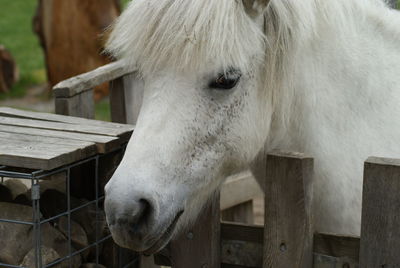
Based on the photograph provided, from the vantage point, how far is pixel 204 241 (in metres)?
2.38

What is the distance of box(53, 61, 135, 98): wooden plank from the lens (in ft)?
9.87

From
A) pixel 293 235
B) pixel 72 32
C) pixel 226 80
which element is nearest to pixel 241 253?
pixel 293 235

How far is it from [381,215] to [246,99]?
613mm

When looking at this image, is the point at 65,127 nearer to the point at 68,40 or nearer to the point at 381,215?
the point at 381,215

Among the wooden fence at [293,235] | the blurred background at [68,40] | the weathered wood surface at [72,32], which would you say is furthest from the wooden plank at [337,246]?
the weathered wood surface at [72,32]

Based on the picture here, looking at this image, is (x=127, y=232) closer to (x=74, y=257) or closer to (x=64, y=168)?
(x=64, y=168)

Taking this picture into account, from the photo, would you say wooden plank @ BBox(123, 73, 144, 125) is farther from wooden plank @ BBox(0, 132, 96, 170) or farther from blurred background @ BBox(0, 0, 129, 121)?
blurred background @ BBox(0, 0, 129, 121)

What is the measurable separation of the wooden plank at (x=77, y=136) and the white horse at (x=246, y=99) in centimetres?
25

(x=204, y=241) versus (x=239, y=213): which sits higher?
(x=204, y=241)

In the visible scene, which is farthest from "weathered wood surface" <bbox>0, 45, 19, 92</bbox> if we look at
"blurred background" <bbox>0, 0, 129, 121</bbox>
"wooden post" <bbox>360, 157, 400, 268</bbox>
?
"wooden post" <bbox>360, 157, 400, 268</bbox>

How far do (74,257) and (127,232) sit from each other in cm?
54

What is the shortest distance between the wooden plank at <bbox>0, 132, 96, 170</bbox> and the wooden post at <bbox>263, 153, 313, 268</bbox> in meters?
0.66

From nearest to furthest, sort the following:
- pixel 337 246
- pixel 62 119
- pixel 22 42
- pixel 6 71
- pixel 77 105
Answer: pixel 337 246 → pixel 62 119 → pixel 77 105 → pixel 6 71 → pixel 22 42

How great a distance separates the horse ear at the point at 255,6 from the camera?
225 cm
